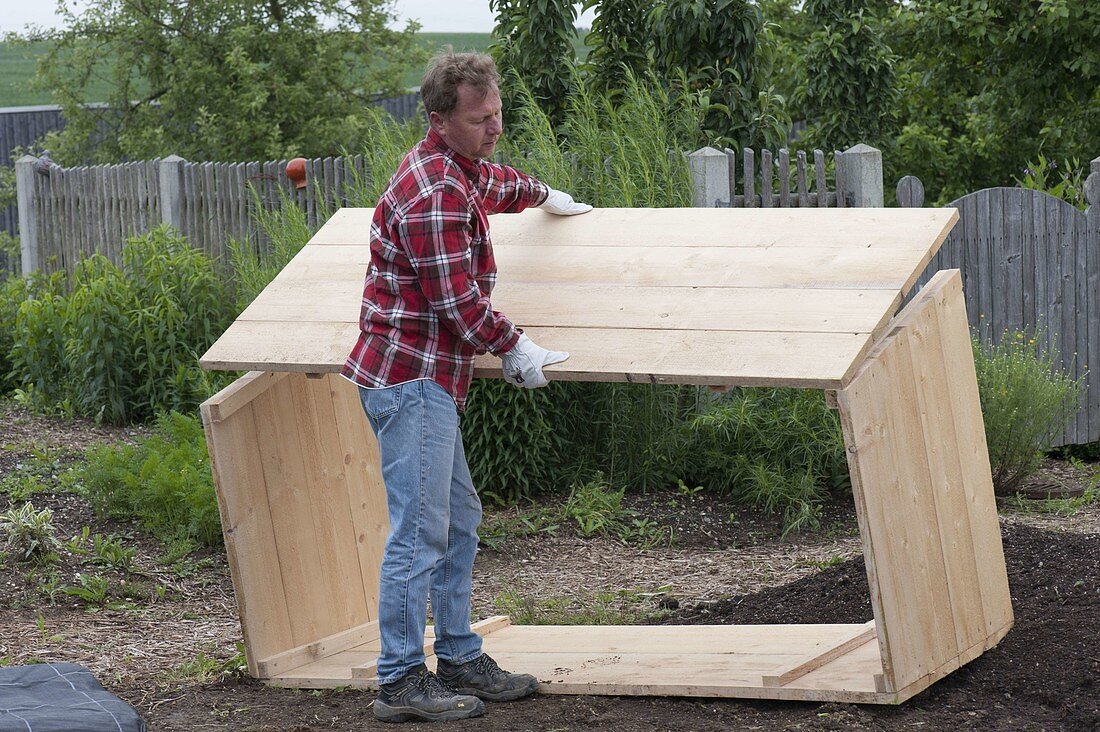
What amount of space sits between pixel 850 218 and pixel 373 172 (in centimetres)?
379

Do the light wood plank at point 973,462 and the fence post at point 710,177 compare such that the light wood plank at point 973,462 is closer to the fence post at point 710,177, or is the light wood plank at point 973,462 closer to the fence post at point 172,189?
the fence post at point 710,177

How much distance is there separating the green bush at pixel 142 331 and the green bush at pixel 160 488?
5.42ft

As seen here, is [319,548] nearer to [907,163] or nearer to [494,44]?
[494,44]

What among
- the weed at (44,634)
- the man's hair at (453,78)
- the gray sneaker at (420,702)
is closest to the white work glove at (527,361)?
the man's hair at (453,78)

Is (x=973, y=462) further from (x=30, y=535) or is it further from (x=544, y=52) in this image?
(x=544, y=52)

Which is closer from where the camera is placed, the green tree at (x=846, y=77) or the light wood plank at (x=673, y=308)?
the light wood plank at (x=673, y=308)

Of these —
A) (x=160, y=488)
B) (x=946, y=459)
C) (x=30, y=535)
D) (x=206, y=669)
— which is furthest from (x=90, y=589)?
(x=946, y=459)

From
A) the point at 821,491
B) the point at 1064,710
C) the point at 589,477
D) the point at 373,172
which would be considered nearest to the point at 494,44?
the point at 373,172

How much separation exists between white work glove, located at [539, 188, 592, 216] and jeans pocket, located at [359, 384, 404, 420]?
106 cm

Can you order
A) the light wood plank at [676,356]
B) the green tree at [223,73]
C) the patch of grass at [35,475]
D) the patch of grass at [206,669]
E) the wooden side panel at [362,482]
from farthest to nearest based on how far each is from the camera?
the green tree at [223,73] → the patch of grass at [35,475] → the wooden side panel at [362,482] → the patch of grass at [206,669] → the light wood plank at [676,356]

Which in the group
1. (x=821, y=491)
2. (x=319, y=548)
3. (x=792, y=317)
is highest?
(x=792, y=317)

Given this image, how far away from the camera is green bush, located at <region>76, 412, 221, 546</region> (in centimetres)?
600

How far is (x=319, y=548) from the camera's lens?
15.2ft

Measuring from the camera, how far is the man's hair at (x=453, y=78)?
3.49 metres
